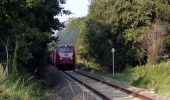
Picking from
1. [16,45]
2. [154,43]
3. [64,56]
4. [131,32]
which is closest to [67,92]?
[16,45]

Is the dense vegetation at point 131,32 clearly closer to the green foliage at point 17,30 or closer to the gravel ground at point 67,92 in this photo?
the gravel ground at point 67,92

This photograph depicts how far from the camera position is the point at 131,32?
48719 millimetres

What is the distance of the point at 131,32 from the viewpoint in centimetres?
4872

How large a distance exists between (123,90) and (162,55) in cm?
2512

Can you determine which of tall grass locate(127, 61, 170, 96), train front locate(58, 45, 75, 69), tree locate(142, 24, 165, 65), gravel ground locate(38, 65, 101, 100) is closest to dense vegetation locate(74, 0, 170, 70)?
tree locate(142, 24, 165, 65)

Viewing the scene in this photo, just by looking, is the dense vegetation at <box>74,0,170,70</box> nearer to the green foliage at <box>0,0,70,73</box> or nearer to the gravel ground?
the gravel ground

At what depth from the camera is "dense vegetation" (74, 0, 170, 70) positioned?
46.9 m

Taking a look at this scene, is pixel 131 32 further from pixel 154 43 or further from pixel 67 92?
pixel 67 92

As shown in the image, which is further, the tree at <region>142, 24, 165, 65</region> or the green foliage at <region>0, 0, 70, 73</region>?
the tree at <region>142, 24, 165, 65</region>

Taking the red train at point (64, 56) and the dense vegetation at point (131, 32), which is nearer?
the dense vegetation at point (131, 32)

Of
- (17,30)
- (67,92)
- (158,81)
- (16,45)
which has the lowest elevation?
(67,92)

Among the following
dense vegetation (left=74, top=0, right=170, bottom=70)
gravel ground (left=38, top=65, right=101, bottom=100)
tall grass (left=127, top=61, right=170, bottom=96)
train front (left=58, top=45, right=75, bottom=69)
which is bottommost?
gravel ground (left=38, top=65, right=101, bottom=100)

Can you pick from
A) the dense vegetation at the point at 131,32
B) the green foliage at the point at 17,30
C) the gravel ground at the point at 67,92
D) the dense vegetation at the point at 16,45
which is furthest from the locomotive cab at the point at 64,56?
the green foliage at the point at 17,30

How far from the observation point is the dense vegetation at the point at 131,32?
46.9 metres
